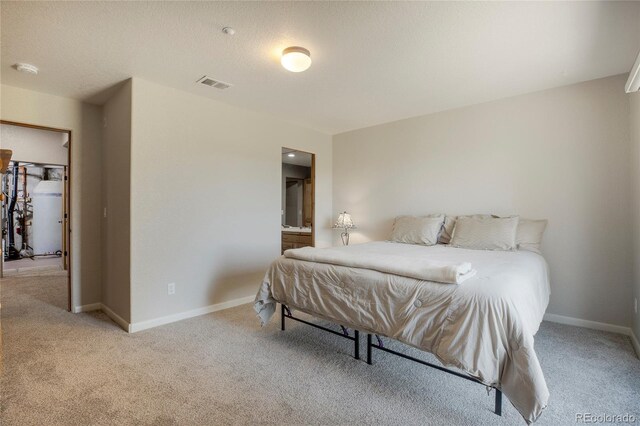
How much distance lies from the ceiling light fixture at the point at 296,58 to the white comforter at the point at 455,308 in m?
1.59

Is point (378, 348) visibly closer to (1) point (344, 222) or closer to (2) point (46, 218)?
(1) point (344, 222)

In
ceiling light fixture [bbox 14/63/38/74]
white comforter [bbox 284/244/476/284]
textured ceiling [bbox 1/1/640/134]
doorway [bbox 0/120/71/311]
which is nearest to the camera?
white comforter [bbox 284/244/476/284]

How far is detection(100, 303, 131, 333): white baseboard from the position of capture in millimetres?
2967

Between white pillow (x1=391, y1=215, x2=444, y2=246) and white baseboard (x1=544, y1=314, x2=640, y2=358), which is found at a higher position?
white pillow (x1=391, y1=215, x2=444, y2=246)

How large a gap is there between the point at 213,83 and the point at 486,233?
3171 millimetres

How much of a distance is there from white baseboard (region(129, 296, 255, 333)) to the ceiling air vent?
7.85ft

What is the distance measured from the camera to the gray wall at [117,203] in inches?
119

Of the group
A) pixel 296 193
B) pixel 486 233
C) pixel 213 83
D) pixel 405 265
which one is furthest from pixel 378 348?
pixel 296 193

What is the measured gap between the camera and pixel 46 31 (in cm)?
218

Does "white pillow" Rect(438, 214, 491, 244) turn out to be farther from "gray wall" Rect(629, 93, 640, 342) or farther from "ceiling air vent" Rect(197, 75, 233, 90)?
"ceiling air vent" Rect(197, 75, 233, 90)

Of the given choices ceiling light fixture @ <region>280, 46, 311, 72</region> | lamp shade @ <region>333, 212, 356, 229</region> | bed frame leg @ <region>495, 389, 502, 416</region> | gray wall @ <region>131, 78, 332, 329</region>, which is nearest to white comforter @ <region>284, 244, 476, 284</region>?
bed frame leg @ <region>495, 389, 502, 416</region>

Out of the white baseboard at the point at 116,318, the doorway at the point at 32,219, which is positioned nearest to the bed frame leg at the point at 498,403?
the white baseboard at the point at 116,318

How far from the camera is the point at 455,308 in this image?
5.61ft

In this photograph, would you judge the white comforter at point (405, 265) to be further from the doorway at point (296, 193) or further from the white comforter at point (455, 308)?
the doorway at point (296, 193)
